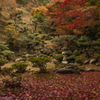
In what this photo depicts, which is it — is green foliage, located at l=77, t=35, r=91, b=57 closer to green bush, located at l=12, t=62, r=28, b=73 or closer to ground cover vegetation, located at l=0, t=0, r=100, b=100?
ground cover vegetation, located at l=0, t=0, r=100, b=100

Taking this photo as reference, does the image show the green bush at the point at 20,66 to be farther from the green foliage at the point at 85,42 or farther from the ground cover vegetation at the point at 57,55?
the green foliage at the point at 85,42

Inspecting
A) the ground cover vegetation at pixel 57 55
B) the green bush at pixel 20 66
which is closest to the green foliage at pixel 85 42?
the ground cover vegetation at pixel 57 55

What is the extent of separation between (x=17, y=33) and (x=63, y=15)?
36.3 feet

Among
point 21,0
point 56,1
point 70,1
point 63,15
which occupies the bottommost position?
point 63,15

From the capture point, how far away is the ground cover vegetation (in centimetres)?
315

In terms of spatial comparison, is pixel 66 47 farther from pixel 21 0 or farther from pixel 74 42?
pixel 21 0

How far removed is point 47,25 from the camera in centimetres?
1761

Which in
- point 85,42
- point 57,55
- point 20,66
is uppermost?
point 85,42

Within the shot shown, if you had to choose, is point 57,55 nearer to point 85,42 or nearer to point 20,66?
point 85,42

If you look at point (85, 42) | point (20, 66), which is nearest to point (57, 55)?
point (85, 42)

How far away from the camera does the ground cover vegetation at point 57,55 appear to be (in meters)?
3.15

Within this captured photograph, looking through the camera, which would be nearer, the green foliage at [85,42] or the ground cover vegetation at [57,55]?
the ground cover vegetation at [57,55]

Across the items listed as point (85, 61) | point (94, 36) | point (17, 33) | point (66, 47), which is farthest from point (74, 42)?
point (17, 33)

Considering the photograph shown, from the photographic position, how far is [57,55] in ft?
33.7
